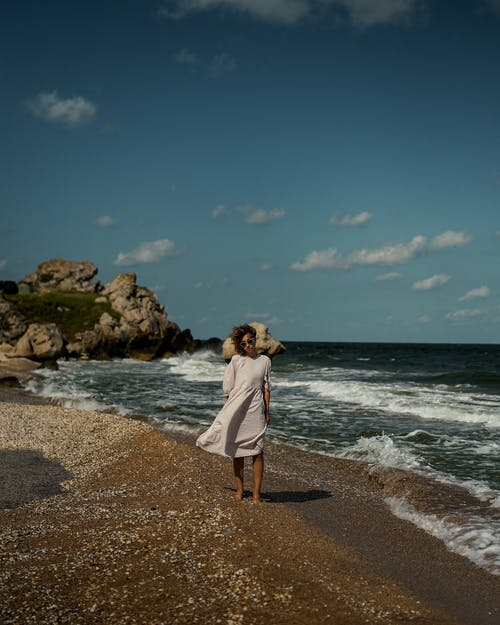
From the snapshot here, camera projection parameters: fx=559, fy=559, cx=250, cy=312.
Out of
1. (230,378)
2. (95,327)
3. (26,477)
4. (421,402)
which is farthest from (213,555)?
(95,327)

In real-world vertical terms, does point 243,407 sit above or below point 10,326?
below

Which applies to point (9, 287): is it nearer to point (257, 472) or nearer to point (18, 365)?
point (18, 365)

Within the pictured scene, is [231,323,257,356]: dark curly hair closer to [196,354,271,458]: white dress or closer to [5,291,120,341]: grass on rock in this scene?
[196,354,271,458]: white dress

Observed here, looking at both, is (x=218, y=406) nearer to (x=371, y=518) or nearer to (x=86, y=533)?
(x=371, y=518)

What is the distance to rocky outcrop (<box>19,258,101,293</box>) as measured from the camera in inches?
3054

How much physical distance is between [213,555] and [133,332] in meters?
52.4

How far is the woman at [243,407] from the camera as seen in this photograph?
7547 millimetres

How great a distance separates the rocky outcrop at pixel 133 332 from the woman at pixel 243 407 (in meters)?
44.6

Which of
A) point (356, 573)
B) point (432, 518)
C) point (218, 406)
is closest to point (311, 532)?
point (356, 573)

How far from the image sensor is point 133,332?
56.8 m

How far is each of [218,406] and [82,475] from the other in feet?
36.0

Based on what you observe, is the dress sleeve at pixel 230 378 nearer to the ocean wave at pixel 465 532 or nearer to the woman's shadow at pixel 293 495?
the woman's shadow at pixel 293 495

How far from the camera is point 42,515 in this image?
7.36m

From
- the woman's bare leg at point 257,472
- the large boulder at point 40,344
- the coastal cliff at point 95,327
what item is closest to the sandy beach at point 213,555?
the woman's bare leg at point 257,472
